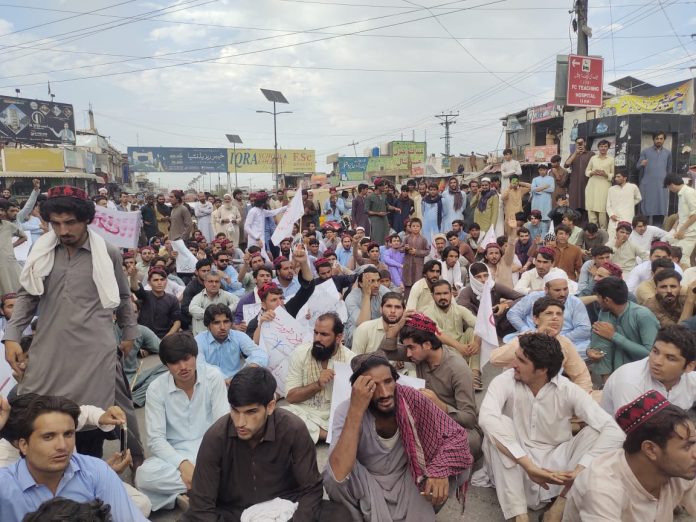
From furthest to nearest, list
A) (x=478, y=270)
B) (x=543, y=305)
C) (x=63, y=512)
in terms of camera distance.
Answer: (x=478, y=270)
(x=543, y=305)
(x=63, y=512)

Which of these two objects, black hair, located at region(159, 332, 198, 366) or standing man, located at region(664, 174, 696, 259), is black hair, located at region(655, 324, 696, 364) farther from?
standing man, located at region(664, 174, 696, 259)

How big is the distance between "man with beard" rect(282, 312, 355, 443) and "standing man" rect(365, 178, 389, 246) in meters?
7.02

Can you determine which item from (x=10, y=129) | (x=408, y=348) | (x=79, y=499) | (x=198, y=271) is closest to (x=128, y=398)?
(x=79, y=499)

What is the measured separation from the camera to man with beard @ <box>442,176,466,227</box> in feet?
35.8

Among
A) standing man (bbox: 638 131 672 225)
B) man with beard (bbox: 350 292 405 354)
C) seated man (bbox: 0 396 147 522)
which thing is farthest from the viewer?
standing man (bbox: 638 131 672 225)

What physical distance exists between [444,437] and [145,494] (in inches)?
75.2

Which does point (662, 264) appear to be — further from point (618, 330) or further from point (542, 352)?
point (542, 352)

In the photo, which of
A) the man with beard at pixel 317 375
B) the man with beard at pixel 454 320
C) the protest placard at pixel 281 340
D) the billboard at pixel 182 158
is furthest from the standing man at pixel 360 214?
the billboard at pixel 182 158

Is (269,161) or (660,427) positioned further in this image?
(269,161)

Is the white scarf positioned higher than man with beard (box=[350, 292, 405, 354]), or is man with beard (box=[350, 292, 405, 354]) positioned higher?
the white scarf

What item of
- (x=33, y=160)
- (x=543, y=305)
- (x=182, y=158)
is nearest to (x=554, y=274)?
(x=543, y=305)

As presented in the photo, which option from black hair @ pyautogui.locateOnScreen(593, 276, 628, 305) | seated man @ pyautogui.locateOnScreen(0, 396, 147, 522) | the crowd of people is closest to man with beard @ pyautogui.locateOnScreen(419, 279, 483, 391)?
the crowd of people

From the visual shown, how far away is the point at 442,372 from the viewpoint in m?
3.43

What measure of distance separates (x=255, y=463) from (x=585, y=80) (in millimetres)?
16607
